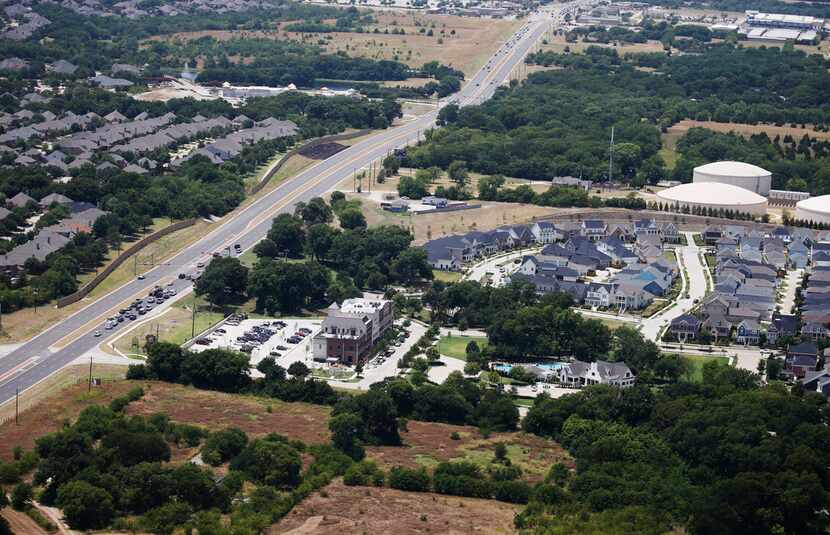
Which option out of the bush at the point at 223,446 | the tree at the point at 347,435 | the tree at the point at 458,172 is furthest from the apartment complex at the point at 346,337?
the tree at the point at 458,172

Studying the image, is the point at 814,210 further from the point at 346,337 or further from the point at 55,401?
the point at 55,401

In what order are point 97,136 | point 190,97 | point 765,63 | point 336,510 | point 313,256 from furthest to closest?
point 765,63, point 190,97, point 97,136, point 313,256, point 336,510

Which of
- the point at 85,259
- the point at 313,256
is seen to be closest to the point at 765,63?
the point at 313,256

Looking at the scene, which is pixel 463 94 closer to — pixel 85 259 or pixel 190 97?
pixel 190 97

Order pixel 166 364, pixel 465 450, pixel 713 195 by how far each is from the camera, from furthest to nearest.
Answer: pixel 713 195 < pixel 166 364 < pixel 465 450

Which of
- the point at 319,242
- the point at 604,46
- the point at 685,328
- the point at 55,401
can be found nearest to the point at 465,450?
the point at 55,401

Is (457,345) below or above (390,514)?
below
